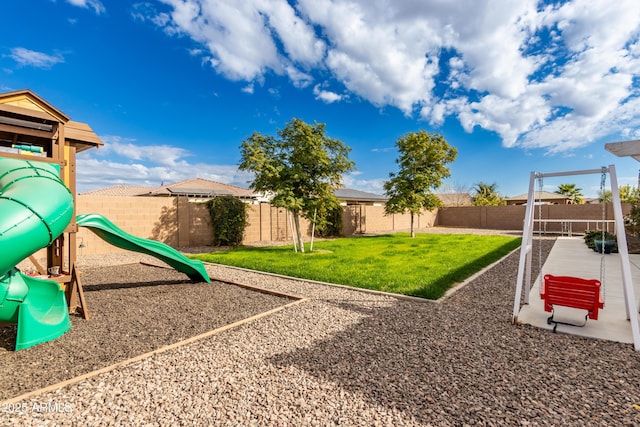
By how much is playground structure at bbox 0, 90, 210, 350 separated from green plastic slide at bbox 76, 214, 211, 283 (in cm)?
2

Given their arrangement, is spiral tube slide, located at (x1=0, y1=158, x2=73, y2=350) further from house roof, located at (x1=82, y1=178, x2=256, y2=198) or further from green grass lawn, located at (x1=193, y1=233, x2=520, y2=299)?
house roof, located at (x1=82, y1=178, x2=256, y2=198)

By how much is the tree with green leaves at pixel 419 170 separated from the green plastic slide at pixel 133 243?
41.1 ft

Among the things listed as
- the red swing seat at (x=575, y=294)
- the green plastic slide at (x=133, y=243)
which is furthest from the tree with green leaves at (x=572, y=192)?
the green plastic slide at (x=133, y=243)

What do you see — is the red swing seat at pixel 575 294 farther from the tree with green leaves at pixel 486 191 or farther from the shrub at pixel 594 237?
the tree with green leaves at pixel 486 191

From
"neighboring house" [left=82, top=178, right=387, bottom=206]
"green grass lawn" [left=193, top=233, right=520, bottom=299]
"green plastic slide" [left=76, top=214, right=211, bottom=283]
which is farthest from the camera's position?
"neighboring house" [left=82, top=178, right=387, bottom=206]

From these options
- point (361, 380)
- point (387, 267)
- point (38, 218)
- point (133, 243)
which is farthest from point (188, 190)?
point (361, 380)

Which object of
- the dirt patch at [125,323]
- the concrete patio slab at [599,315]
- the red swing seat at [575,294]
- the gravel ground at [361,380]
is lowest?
the dirt patch at [125,323]

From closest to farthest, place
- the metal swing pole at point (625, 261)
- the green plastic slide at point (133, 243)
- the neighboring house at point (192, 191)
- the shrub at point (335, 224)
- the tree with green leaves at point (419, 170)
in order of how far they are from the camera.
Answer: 1. the metal swing pole at point (625, 261)
2. the green plastic slide at point (133, 243)
3. the tree with green leaves at point (419, 170)
4. the shrub at point (335, 224)
5. the neighboring house at point (192, 191)

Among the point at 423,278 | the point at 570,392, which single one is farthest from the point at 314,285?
the point at 570,392

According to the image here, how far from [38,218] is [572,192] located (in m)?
46.4

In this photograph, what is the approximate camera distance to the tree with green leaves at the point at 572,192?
33909mm

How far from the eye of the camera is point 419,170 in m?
17.0

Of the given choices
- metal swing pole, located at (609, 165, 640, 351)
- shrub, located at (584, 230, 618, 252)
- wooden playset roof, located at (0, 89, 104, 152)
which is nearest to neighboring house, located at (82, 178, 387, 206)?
shrub, located at (584, 230, 618, 252)

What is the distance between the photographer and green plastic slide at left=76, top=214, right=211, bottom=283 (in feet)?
16.2
